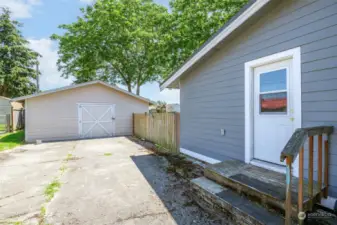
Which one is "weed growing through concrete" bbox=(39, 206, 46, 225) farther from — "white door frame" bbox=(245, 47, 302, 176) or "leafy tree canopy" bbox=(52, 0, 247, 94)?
"leafy tree canopy" bbox=(52, 0, 247, 94)

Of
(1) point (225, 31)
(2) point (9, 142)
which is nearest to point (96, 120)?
(2) point (9, 142)

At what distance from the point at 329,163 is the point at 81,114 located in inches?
412

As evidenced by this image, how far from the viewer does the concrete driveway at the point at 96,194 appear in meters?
2.66

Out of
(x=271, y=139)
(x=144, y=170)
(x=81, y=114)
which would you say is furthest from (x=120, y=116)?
(x=271, y=139)

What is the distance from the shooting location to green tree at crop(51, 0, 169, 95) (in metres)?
16.2

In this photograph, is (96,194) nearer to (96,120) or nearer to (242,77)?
(242,77)

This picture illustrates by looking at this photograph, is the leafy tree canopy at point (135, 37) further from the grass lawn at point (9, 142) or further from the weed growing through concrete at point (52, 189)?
the weed growing through concrete at point (52, 189)

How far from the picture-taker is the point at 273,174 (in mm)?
3045

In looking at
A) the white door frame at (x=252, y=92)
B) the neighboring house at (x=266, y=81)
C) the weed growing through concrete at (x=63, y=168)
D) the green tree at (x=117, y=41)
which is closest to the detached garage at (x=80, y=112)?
the weed growing through concrete at (x=63, y=168)

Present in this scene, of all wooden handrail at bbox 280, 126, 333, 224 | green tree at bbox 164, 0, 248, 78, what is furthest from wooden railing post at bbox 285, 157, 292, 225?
green tree at bbox 164, 0, 248, 78

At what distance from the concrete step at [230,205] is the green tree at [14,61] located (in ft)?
84.7

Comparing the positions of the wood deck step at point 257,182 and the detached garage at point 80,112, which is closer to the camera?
the wood deck step at point 257,182

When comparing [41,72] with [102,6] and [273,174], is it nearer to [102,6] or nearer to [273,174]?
[102,6]

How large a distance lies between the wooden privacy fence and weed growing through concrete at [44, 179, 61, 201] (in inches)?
144
